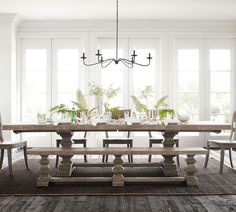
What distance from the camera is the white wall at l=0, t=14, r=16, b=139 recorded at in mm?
7273

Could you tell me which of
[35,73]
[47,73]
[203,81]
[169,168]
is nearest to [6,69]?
[35,73]

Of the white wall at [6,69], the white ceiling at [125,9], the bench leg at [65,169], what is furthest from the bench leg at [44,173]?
the white wall at [6,69]

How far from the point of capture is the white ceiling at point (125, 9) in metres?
6.38

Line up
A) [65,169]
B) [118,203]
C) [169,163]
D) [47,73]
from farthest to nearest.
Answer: [47,73]
[169,163]
[65,169]
[118,203]

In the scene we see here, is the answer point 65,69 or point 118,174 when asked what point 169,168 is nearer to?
point 118,174

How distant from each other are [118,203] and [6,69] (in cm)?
459

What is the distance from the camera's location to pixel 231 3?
6461mm

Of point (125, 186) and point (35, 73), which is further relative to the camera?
point (35, 73)

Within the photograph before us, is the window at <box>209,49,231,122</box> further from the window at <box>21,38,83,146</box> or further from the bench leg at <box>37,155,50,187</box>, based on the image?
the bench leg at <box>37,155,50,187</box>

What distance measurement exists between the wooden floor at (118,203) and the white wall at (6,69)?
370 cm

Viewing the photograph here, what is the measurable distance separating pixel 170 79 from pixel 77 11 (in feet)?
7.41

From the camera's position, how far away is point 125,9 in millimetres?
6812

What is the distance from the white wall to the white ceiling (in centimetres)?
35

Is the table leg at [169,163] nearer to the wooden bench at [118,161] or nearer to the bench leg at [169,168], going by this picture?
the bench leg at [169,168]
